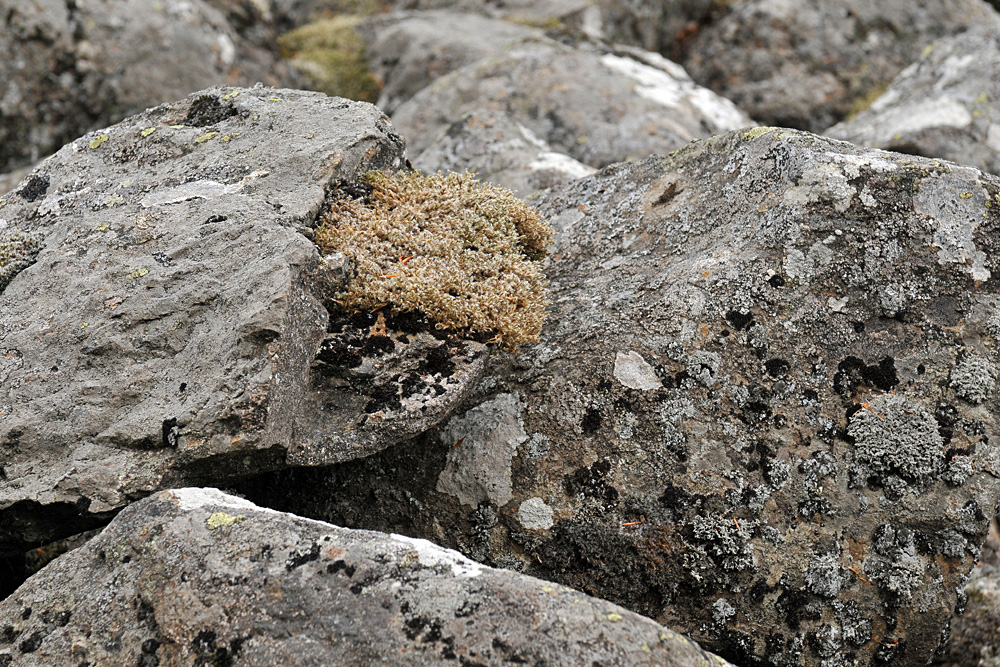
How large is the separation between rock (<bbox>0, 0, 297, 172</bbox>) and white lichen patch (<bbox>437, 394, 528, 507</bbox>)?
8.96 metres

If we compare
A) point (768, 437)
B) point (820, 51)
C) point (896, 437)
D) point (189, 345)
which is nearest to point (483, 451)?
point (768, 437)

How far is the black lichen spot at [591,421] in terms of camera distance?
514 cm

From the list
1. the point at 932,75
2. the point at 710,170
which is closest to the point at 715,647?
the point at 710,170

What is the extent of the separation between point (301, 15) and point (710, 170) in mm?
12907

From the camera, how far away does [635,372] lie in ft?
17.0

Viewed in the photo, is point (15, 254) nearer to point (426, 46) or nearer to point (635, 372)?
point (635, 372)

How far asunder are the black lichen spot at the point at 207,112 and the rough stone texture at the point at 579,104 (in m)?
3.84

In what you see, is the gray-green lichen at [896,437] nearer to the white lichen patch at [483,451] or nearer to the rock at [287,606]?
the rock at [287,606]

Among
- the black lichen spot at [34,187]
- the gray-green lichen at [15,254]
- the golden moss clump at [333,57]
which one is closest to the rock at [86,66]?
the golden moss clump at [333,57]

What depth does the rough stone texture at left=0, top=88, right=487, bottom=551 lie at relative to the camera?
13.9ft

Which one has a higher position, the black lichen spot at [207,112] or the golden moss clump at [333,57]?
the black lichen spot at [207,112]

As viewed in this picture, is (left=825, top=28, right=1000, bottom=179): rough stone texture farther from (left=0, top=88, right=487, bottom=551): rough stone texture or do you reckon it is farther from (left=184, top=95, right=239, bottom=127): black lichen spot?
(left=184, top=95, right=239, bottom=127): black lichen spot

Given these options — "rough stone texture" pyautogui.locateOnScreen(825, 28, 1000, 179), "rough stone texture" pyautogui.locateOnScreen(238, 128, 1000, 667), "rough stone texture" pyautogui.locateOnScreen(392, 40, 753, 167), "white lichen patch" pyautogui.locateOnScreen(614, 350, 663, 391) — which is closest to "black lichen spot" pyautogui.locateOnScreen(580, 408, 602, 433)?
"rough stone texture" pyautogui.locateOnScreen(238, 128, 1000, 667)

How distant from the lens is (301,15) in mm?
16156
